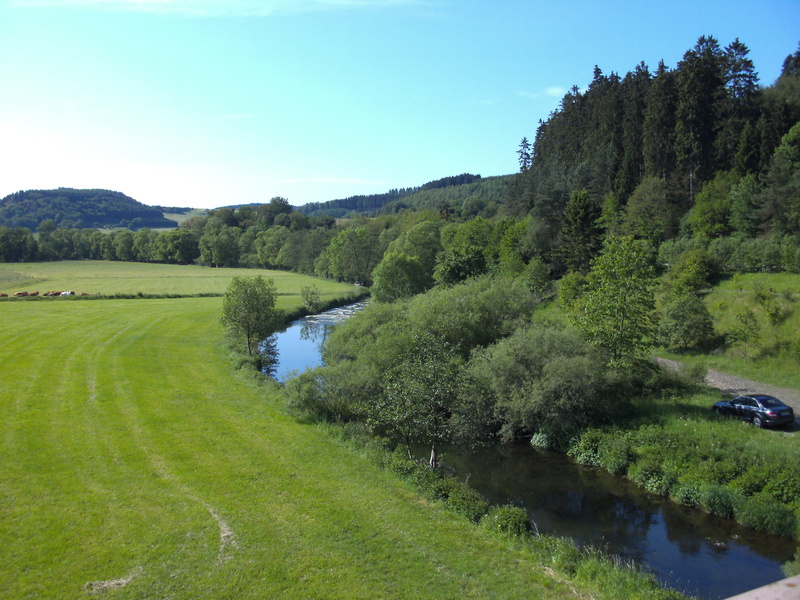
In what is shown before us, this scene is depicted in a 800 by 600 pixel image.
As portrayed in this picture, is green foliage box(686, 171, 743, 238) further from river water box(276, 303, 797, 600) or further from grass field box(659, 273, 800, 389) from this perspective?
river water box(276, 303, 797, 600)

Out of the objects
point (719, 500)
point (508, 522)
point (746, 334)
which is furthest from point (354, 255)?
point (508, 522)

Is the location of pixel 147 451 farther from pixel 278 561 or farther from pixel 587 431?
pixel 587 431

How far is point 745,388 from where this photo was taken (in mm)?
28344

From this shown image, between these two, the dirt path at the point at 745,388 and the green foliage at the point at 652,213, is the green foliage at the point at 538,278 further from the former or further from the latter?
the dirt path at the point at 745,388

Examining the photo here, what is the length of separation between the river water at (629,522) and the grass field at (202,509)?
15.8 feet

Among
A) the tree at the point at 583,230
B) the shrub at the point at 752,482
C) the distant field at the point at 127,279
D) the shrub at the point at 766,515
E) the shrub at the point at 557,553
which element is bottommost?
the shrub at the point at 766,515

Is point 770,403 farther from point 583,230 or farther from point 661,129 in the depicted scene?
point 661,129

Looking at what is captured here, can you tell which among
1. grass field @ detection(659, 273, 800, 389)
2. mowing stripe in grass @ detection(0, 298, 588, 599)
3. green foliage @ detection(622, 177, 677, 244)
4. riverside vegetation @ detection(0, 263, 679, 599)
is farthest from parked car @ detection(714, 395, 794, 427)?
green foliage @ detection(622, 177, 677, 244)

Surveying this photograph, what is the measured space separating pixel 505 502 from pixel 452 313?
15.6 m

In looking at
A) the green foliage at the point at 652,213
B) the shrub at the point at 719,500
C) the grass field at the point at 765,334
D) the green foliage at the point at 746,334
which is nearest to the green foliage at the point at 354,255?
the green foliage at the point at 652,213

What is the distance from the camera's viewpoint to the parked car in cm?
2191

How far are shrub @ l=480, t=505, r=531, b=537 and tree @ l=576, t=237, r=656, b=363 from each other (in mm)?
13782

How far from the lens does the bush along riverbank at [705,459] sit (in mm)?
17250

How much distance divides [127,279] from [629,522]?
94315mm
